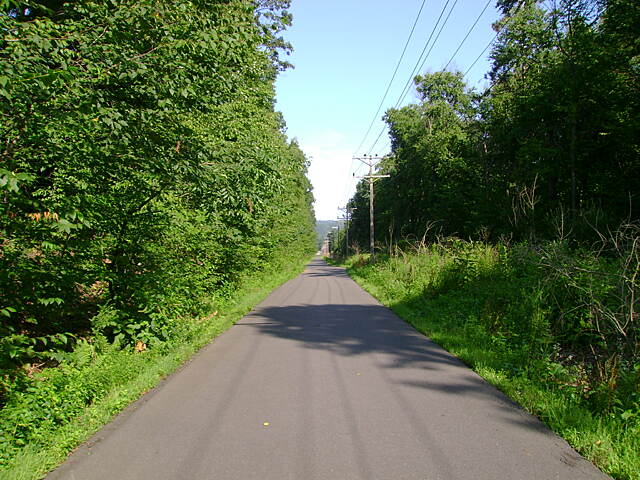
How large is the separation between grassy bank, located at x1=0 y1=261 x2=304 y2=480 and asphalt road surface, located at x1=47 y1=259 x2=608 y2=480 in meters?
0.18

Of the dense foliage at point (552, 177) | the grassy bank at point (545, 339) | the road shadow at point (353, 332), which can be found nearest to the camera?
the grassy bank at point (545, 339)

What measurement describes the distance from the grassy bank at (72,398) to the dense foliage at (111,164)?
1.08ft

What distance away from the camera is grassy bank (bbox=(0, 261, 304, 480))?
3.52 m

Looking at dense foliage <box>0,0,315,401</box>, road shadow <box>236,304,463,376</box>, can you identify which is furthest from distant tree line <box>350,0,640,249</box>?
dense foliage <box>0,0,315,401</box>

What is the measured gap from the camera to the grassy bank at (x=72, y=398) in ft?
11.6

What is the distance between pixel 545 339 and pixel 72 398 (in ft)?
20.9

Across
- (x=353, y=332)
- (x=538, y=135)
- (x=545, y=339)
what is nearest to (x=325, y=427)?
(x=545, y=339)

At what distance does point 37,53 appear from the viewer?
4.13 meters

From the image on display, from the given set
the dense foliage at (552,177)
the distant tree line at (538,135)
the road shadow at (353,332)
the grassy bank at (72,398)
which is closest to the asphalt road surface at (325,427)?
the road shadow at (353,332)

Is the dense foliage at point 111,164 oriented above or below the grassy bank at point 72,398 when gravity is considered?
above

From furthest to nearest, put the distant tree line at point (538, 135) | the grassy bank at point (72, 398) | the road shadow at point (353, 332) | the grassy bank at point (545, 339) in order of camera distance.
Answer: the distant tree line at point (538, 135)
the road shadow at point (353, 332)
the grassy bank at point (545, 339)
the grassy bank at point (72, 398)

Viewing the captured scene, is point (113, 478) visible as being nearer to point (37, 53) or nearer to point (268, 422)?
point (268, 422)

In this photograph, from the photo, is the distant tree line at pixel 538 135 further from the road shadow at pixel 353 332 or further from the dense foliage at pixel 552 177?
the road shadow at pixel 353 332

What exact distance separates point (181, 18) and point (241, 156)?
2.15 m
